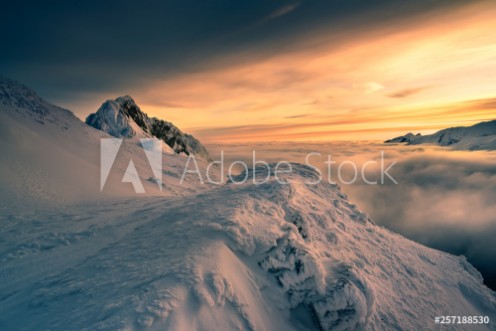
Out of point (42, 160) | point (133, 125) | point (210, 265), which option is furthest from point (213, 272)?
point (133, 125)

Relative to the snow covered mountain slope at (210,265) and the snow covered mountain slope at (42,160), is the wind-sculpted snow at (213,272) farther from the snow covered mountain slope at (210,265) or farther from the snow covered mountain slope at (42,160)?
the snow covered mountain slope at (42,160)

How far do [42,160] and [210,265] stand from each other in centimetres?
1944

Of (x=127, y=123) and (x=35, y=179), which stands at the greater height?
(x=127, y=123)

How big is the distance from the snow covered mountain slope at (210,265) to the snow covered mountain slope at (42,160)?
5.4 inches

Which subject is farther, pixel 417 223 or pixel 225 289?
pixel 417 223

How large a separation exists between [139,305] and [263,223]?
5.71 meters

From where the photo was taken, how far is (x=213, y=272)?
7117mm

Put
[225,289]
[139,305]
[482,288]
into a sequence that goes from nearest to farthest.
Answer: [139,305] < [225,289] < [482,288]

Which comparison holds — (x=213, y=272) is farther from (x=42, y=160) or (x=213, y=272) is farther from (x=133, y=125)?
(x=133, y=125)

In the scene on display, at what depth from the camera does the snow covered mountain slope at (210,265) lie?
6.19 metres

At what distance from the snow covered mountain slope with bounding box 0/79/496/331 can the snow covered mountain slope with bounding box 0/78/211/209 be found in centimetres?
14

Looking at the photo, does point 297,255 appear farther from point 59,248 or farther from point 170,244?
point 59,248

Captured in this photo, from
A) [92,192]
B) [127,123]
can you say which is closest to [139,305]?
[92,192]

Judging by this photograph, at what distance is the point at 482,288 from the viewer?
18.2 metres
